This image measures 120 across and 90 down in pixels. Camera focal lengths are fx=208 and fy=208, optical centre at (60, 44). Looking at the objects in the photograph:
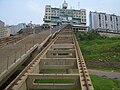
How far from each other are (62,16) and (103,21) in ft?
101

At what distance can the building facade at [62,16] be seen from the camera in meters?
103

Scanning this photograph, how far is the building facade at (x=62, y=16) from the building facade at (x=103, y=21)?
14.7 metres

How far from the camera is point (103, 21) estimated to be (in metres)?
123

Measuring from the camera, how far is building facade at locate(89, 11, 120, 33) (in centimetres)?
12125

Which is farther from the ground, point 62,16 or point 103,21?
point 62,16

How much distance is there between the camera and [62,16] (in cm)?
10412

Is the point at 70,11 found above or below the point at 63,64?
above

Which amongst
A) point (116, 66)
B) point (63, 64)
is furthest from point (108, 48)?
point (63, 64)

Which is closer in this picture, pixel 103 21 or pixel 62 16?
pixel 62 16

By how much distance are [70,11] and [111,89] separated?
93322mm

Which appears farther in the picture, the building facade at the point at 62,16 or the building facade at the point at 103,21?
the building facade at the point at 103,21

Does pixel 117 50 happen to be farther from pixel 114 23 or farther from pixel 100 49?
pixel 114 23

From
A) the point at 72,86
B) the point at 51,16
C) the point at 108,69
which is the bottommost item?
the point at 108,69

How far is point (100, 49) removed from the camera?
4203 centimetres
